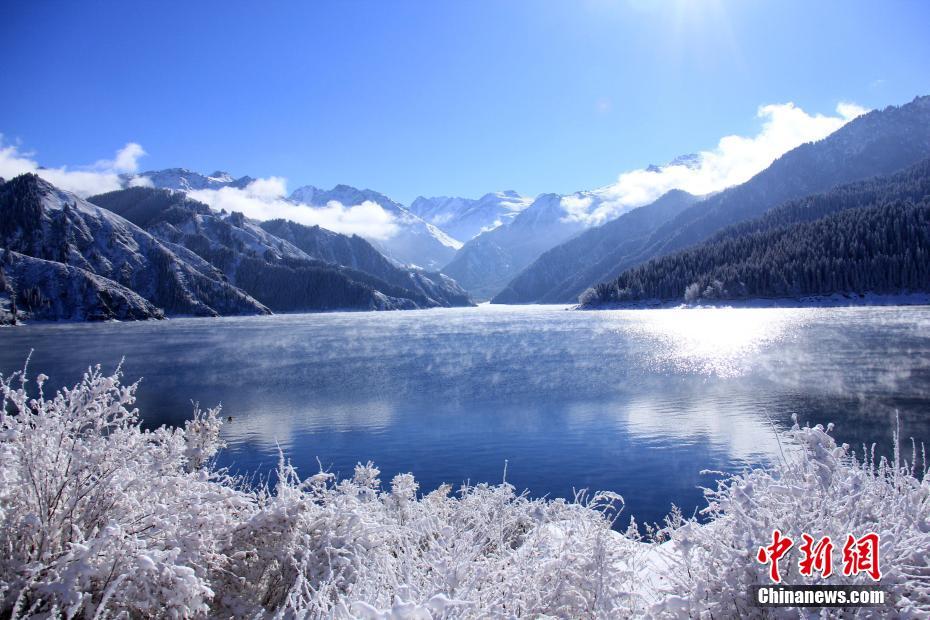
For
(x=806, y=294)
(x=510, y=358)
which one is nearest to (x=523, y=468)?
(x=510, y=358)

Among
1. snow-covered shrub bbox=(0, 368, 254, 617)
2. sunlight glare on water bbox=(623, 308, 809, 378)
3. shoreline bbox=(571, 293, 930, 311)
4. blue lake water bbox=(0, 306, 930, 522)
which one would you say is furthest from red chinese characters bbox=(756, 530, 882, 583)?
shoreline bbox=(571, 293, 930, 311)

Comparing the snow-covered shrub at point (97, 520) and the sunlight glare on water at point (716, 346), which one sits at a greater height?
the snow-covered shrub at point (97, 520)

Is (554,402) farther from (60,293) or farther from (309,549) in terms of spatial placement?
(60,293)

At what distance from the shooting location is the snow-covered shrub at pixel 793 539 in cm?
496

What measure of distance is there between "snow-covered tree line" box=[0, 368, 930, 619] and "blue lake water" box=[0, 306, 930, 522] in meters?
1.74

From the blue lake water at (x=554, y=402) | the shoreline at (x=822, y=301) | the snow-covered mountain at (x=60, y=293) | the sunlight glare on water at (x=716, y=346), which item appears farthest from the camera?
the snow-covered mountain at (x=60, y=293)

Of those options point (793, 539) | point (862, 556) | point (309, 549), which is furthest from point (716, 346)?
point (309, 549)

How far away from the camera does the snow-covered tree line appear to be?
205 inches

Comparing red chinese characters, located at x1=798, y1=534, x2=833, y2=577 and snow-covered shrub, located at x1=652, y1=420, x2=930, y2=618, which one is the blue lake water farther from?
red chinese characters, located at x1=798, y1=534, x2=833, y2=577

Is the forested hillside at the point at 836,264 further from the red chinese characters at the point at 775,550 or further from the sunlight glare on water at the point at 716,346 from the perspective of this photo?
the red chinese characters at the point at 775,550

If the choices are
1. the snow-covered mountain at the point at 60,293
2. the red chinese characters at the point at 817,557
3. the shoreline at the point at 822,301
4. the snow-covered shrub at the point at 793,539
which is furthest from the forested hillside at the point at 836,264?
the snow-covered mountain at the point at 60,293

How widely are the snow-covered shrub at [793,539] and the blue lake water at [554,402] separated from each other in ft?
4.24

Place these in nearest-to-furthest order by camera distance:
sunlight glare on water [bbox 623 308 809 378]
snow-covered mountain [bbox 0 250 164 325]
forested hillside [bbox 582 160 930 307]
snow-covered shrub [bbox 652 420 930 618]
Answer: snow-covered shrub [bbox 652 420 930 618]
sunlight glare on water [bbox 623 308 809 378]
forested hillside [bbox 582 160 930 307]
snow-covered mountain [bbox 0 250 164 325]

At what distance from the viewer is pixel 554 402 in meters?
39.3
